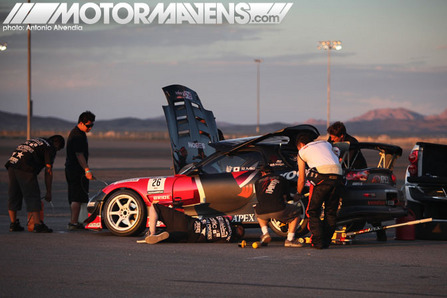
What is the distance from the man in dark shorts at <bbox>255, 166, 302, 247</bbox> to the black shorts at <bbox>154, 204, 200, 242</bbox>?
40.3 inches

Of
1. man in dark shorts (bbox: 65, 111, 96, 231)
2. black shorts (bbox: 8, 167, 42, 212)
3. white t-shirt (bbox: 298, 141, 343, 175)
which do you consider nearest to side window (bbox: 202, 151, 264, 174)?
white t-shirt (bbox: 298, 141, 343, 175)

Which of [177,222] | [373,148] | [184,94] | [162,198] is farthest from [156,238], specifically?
[184,94]

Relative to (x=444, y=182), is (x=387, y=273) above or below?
below

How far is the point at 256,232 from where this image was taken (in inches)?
508

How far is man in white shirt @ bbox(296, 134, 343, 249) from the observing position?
10422 mm

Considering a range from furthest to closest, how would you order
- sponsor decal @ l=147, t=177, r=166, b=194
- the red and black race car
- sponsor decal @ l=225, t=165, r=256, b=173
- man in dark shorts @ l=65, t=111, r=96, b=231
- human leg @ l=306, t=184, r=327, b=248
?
man in dark shorts @ l=65, t=111, r=96, b=231 → sponsor decal @ l=147, t=177, r=166, b=194 → sponsor decal @ l=225, t=165, r=256, b=173 → the red and black race car → human leg @ l=306, t=184, r=327, b=248

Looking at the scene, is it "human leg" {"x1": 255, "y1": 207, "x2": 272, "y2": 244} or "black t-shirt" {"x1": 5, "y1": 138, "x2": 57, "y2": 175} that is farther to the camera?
"black t-shirt" {"x1": 5, "y1": 138, "x2": 57, "y2": 175}

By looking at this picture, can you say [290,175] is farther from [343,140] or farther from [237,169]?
[343,140]

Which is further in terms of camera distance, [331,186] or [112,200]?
[112,200]

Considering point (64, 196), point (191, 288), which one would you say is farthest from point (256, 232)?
point (64, 196)

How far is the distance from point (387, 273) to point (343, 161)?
3.41m

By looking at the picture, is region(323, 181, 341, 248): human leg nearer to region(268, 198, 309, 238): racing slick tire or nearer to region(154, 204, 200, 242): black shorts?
region(268, 198, 309, 238): racing slick tire

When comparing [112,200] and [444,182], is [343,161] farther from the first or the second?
[112,200]

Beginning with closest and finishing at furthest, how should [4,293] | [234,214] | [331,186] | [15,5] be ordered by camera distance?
[4,293] < [331,186] < [234,214] < [15,5]
